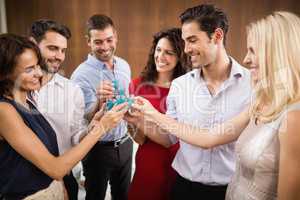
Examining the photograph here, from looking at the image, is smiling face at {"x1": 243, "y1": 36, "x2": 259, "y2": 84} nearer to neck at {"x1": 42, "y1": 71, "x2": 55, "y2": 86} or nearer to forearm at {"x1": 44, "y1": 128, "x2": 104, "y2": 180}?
forearm at {"x1": 44, "y1": 128, "x2": 104, "y2": 180}

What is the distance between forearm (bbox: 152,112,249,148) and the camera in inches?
52.7

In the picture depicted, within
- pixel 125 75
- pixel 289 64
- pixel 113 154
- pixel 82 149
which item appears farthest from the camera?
pixel 125 75

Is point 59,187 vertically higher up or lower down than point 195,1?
lower down

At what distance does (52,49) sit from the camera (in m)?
1.85

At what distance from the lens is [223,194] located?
4.79 ft

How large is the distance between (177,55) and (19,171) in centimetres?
114

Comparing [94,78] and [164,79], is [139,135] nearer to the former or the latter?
[164,79]

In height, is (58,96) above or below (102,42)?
below

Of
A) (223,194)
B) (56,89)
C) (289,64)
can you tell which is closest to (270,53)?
(289,64)

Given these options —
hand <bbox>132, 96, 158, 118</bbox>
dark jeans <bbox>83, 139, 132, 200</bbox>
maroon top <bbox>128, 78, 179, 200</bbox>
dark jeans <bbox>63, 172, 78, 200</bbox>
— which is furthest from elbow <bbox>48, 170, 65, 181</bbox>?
dark jeans <bbox>83, 139, 132, 200</bbox>

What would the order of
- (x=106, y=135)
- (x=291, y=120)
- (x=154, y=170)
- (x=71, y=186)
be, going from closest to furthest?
(x=291, y=120)
(x=154, y=170)
(x=71, y=186)
(x=106, y=135)

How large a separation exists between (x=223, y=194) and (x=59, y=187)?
0.83 meters

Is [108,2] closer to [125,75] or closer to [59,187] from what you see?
[125,75]

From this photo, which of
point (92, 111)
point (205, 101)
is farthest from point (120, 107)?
point (92, 111)
